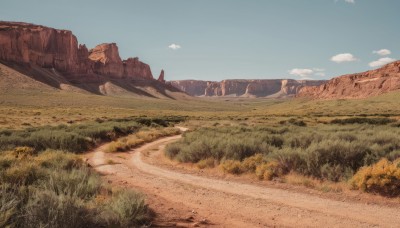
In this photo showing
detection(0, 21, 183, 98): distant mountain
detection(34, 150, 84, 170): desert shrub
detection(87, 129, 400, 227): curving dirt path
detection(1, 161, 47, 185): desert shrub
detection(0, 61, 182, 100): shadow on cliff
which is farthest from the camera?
detection(0, 21, 183, 98): distant mountain

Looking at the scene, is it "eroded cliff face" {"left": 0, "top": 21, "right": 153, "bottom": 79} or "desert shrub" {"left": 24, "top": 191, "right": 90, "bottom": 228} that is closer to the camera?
"desert shrub" {"left": 24, "top": 191, "right": 90, "bottom": 228}

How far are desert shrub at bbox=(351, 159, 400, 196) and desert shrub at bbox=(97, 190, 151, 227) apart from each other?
6.46 metres

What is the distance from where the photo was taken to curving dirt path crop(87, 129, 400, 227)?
7395 millimetres

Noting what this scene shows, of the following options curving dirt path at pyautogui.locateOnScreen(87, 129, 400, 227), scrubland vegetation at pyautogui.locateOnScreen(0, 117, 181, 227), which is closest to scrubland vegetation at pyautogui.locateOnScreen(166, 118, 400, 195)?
curving dirt path at pyautogui.locateOnScreen(87, 129, 400, 227)

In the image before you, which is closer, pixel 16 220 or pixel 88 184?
pixel 16 220

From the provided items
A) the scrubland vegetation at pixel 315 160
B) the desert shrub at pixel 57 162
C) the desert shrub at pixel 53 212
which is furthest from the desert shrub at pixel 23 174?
the scrubland vegetation at pixel 315 160

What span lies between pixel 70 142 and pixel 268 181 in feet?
44.6

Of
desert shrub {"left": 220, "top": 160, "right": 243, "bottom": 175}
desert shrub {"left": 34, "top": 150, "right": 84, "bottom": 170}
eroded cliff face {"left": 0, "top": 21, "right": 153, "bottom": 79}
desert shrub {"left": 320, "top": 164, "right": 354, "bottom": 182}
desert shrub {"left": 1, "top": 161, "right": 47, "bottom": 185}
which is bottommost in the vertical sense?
desert shrub {"left": 220, "top": 160, "right": 243, "bottom": 175}

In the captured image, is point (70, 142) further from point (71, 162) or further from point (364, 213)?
point (364, 213)

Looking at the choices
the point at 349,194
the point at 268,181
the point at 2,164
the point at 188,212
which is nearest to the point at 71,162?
the point at 2,164

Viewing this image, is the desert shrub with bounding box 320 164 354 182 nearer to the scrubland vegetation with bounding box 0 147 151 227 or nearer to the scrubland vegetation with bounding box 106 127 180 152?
the scrubland vegetation with bounding box 0 147 151 227

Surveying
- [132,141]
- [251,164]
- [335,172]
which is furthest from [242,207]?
[132,141]

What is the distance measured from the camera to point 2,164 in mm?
9367

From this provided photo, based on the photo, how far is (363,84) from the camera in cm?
13812
